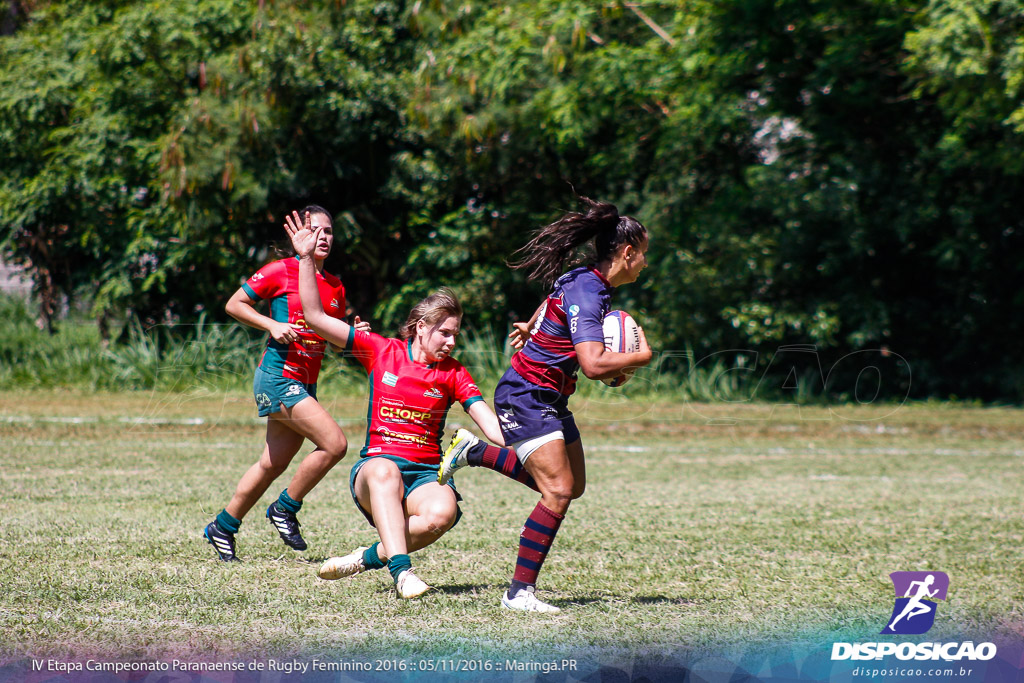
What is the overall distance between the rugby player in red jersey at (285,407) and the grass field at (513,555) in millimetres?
258

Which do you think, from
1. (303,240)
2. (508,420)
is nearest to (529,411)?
(508,420)

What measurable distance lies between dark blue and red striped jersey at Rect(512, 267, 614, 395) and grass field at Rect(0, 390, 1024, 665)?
1.08 m

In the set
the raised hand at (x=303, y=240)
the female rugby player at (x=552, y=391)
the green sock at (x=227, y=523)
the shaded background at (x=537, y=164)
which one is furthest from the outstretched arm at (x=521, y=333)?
the shaded background at (x=537, y=164)

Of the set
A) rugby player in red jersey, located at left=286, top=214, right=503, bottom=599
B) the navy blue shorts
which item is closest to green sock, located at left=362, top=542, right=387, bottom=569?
rugby player in red jersey, located at left=286, top=214, right=503, bottom=599

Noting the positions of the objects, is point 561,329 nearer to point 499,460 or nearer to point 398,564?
point 499,460

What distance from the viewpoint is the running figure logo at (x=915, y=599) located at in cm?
461

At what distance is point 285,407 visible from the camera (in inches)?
225

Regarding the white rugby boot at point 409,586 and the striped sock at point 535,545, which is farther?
the striped sock at point 535,545

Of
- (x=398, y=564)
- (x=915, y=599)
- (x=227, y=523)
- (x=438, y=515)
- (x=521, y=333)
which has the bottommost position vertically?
(x=915, y=599)

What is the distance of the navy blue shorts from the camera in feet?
15.3

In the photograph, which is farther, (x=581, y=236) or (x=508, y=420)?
(x=581, y=236)

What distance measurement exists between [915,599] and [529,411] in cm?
210

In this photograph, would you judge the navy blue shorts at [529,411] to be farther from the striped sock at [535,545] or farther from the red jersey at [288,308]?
the red jersey at [288,308]

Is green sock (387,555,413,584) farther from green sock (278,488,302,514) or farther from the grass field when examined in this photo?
green sock (278,488,302,514)
